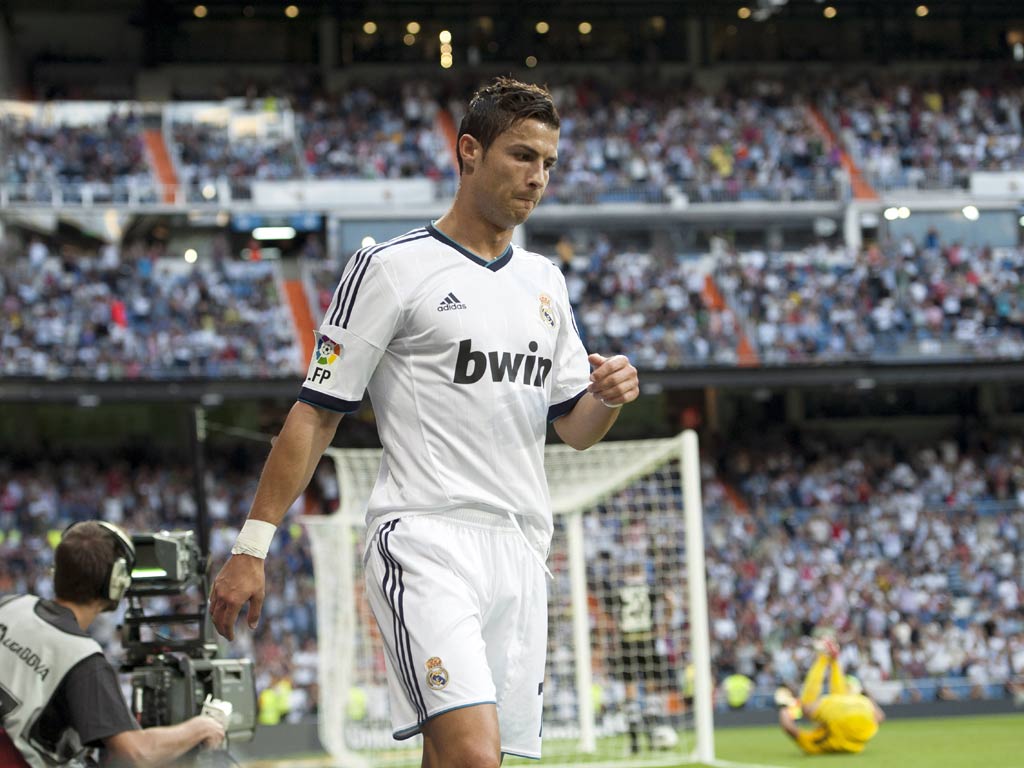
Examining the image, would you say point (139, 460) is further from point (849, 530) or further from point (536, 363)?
point (536, 363)

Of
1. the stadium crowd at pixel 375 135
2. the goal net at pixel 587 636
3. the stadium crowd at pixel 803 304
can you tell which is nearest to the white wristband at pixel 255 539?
the goal net at pixel 587 636

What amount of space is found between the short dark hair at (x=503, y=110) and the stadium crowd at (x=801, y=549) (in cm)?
1462

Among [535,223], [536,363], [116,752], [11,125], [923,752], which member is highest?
[11,125]

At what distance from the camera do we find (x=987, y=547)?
81.5 feet

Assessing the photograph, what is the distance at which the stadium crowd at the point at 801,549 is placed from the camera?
21.8 m

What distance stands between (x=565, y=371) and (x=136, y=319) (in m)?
22.9

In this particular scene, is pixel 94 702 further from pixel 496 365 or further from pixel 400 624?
pixel 496 365

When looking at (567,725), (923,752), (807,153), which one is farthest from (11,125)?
(923,752)

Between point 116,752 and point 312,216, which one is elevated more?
point 312,216

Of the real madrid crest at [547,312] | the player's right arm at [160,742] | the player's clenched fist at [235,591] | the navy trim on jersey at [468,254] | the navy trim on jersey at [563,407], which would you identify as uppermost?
the navy trim on jersey at [468,254]

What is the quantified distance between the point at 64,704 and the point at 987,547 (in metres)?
22.3

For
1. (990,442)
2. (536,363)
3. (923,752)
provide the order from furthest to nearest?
1. (990,442)
2. (923,752)
3. (536,363)

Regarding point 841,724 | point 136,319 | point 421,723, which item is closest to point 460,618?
point 421,723

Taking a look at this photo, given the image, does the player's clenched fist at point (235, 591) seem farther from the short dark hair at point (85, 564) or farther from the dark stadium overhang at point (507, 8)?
the dark stadium overhang at point (507, 8)
